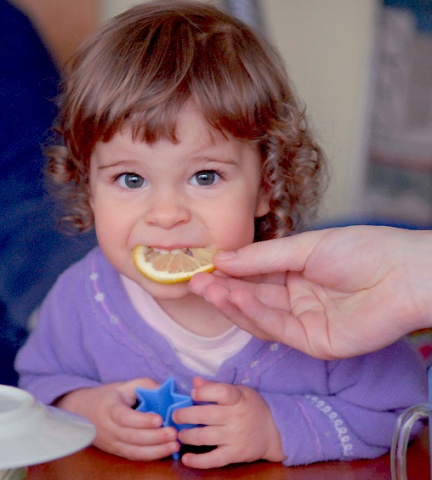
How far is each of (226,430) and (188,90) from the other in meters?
0.47

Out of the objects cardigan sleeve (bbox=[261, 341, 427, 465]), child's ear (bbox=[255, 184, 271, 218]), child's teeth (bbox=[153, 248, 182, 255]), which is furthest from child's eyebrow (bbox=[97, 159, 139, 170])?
cardigan sleeve (bbox=[261, 341, 427, 465])

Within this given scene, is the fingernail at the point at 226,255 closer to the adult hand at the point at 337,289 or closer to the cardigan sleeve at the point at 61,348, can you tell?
the adult hand at the point at 337,289

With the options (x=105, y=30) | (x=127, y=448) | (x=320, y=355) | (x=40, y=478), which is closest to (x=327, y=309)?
(x=320, y=355)

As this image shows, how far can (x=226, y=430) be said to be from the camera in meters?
1.18

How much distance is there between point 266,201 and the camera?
4.52 ft

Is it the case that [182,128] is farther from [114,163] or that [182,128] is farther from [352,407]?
[352,407]

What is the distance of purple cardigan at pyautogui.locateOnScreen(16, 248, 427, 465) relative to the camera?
4.04ft

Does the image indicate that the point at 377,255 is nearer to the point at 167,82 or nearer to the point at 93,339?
the point at 167,82

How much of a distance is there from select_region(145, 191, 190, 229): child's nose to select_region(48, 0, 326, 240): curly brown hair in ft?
0.27

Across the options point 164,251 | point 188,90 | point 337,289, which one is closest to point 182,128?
point 188,90

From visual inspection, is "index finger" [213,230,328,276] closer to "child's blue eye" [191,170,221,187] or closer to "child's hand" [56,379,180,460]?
"child's blue eye" [191,170,221,187]

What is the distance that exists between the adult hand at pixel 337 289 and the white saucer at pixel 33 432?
0.34 metres

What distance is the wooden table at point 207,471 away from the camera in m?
1.13

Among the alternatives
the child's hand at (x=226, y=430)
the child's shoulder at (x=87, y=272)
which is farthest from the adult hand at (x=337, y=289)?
the child's shoulder at (x=87, y=272)
